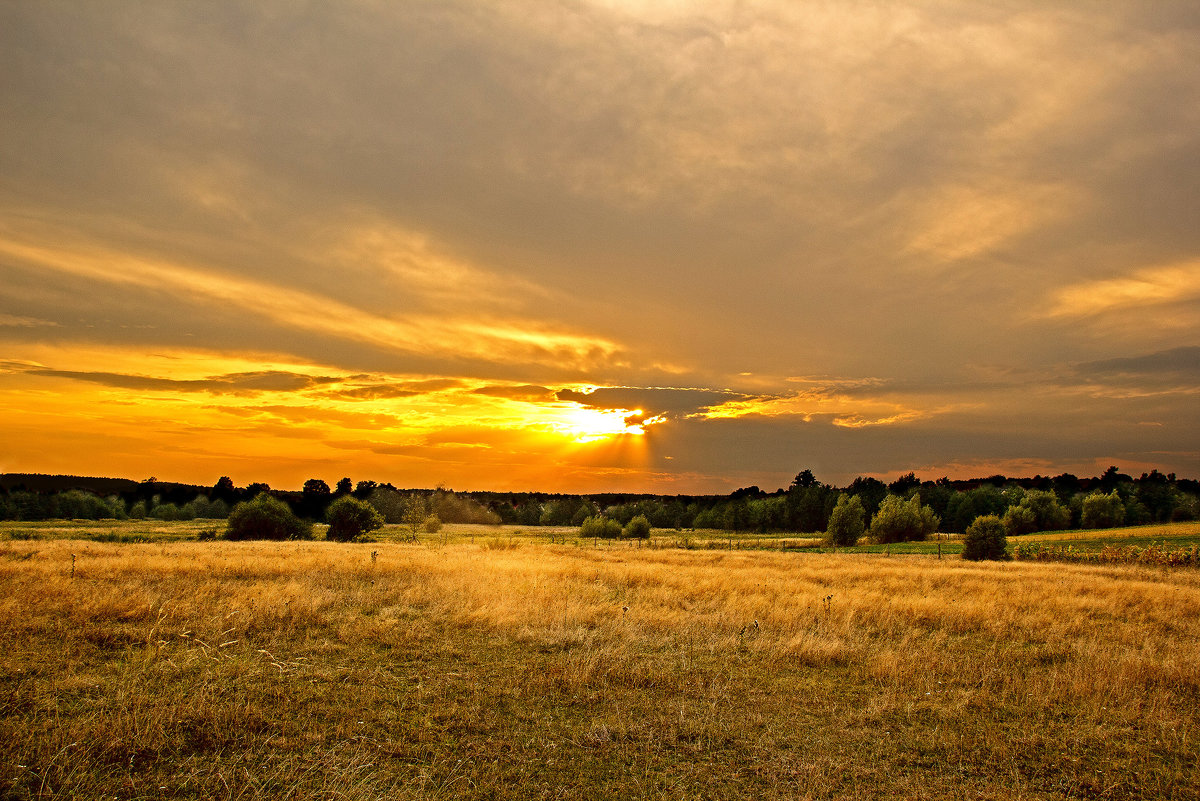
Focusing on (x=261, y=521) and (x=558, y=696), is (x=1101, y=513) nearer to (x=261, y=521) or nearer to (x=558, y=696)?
(x=261, y=521)

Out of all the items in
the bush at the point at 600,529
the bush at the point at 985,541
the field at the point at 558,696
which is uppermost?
the field at the point at 558,696

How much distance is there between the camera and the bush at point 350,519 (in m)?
58.0

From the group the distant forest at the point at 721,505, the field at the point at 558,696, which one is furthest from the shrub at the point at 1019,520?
the field at the point at 558,696

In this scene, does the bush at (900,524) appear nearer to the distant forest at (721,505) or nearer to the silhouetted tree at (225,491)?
the distant forest at (721,505)

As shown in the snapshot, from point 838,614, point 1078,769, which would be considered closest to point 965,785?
point 1078,769

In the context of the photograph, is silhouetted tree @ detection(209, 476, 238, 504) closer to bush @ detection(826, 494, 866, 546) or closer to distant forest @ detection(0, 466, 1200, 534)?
distant forest @ detection(0, 466, 1200, 534)

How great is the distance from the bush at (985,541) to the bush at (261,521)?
2177 inches

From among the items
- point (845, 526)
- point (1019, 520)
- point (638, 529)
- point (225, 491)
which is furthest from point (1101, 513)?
point (225, 491)

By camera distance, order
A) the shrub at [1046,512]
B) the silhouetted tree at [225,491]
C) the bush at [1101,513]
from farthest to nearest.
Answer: the silhouetted tree at [225,491] → the shrub at [1046,512] → the bush at [1101,513]

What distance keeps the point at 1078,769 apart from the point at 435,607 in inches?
500

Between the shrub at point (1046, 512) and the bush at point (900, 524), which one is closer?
the bush at point (900, 524)

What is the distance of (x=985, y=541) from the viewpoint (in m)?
47.0

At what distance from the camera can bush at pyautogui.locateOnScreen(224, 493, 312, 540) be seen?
54500 mm

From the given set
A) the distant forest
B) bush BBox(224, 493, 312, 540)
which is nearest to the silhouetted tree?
the distant forest
